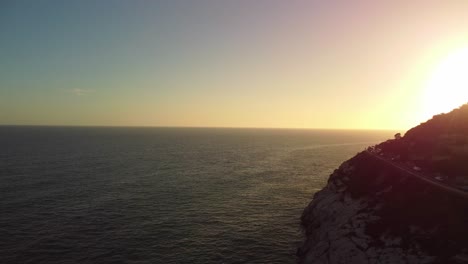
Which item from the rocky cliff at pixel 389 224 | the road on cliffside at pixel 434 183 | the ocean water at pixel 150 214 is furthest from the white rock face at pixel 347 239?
the ocean water at pixel 150 214

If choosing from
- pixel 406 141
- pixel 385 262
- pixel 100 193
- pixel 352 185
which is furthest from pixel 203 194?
pixel 385 262

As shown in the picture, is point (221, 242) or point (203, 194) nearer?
point (221, 242)

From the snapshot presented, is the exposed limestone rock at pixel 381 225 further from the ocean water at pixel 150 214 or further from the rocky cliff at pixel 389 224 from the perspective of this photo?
the ocean water at pixel 150 214

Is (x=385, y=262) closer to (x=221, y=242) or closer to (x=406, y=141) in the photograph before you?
(x=221, y=242)

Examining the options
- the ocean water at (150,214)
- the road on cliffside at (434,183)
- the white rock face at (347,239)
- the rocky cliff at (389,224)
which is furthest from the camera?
the ocean water at (150,214)

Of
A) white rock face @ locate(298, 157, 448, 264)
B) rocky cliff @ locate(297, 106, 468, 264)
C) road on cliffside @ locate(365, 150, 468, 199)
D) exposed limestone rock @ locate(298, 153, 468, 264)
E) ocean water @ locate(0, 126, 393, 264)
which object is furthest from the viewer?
ocean water @ locate(0, 126, 393, 264)

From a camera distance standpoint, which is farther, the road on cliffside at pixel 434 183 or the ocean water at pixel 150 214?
the ocean water at pixel 150 214

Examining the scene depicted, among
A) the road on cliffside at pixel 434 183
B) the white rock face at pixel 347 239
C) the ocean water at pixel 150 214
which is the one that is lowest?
the ocean water at pixel 150 214

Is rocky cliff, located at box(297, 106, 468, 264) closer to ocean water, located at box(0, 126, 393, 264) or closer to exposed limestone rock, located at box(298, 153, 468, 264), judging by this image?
exposed limestone rock, located at box(298, 153, 468, 264)

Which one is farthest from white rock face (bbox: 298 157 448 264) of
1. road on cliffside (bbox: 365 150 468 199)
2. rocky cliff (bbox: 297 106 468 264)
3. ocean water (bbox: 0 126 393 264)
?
ocean water (bbox: 0 126 393 264)
